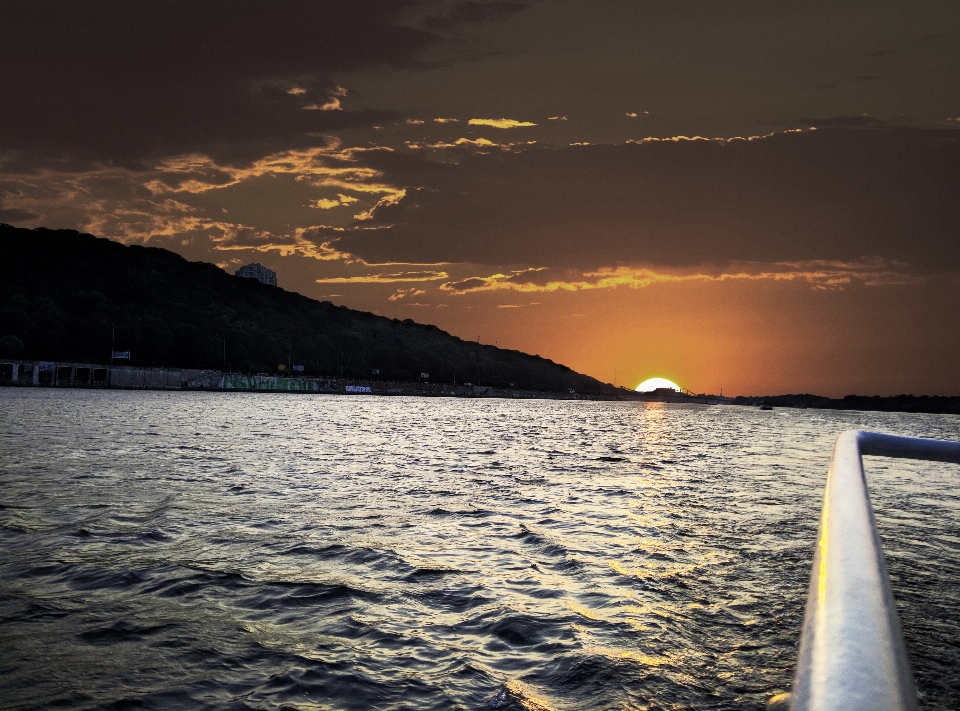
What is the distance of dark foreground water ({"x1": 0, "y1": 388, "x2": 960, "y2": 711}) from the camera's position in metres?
7.73

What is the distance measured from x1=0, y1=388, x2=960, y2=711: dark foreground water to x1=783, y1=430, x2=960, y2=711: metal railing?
6093 millimetres

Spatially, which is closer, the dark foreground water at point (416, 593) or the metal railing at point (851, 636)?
the metal railing at point (851, 636)

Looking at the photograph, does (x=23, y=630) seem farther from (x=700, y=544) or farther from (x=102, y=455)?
(x=102, y=455)

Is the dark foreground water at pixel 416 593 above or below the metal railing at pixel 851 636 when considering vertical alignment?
→ below

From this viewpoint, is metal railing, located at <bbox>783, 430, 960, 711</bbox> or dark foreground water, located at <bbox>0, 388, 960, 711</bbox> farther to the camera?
dark foreground water, located at <bbox>0, 388, 960, 711</bbox>

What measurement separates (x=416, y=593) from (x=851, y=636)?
1056cm

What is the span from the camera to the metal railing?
3.76 feet

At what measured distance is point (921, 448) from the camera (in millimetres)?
5332

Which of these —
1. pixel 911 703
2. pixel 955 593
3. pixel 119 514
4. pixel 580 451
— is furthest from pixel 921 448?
pixel 580 451

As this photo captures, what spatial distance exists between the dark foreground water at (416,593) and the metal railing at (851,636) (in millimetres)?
6093

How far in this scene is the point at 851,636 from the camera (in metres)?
1.34

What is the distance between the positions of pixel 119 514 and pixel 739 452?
4371 cm

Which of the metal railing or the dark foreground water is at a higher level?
the metal railing

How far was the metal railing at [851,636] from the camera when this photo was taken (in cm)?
115
